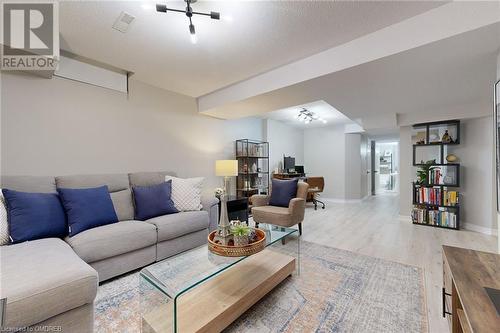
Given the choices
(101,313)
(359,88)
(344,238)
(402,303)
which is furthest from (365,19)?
(101,313)

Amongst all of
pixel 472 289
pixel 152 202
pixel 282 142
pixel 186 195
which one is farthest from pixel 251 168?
pixel 472 289

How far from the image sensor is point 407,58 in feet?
6.52

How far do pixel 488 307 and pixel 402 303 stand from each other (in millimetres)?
1014

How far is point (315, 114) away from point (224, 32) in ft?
12.7

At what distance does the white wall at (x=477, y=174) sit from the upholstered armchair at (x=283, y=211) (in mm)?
3002

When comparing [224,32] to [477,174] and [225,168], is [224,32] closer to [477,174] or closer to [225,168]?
[225,168]

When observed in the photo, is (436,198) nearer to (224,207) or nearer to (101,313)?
(224,207)

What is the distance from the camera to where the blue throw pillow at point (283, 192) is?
3.51 metres

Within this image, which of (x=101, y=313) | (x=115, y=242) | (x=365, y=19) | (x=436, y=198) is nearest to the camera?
(x=101, y=313)

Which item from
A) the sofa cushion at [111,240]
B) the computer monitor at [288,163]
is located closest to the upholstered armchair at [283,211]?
the sofa cushion at [111,240]

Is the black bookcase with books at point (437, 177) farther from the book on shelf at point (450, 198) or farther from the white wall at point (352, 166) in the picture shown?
the white wall at point (352, 166)

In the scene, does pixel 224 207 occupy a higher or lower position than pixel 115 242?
higher

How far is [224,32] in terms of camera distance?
205 cm

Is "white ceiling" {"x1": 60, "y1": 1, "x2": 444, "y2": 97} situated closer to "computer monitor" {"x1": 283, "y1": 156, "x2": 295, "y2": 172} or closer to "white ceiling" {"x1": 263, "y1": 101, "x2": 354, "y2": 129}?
"white ceiling" {"x1": 263, "y1": 101, "x2": 354, "y2": 129}
